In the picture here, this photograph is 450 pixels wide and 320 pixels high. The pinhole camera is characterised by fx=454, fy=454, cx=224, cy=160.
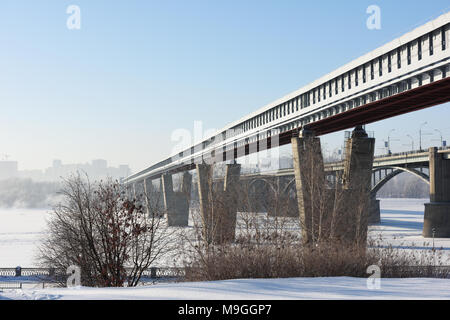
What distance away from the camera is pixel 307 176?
27.8m

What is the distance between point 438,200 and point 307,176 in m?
34.1

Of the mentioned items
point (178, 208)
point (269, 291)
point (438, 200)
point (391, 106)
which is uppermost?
point (391, 106)

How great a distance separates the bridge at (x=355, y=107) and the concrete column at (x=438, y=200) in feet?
0.42

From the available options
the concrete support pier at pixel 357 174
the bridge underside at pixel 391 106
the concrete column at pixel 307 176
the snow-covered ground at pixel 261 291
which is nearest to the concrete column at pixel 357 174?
the concrete support pier at pixel 357 174

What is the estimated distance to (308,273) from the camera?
13.6 metres

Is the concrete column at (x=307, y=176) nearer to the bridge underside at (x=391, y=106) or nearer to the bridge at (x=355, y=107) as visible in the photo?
the bridge at (x=355, y=107)

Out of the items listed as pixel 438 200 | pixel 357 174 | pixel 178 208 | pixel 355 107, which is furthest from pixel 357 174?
pixel 178 208

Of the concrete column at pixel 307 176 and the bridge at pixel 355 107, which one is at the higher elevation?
the bridge at pixel 355 107

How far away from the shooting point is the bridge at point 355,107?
73.2 ft

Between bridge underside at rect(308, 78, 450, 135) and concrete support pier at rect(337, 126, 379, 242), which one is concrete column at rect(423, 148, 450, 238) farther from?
concrete support pier at rect(337, 126, 379, 242)

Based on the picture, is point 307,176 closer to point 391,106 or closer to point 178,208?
point 391,106

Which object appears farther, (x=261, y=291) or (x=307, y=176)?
(x=307, y=176)

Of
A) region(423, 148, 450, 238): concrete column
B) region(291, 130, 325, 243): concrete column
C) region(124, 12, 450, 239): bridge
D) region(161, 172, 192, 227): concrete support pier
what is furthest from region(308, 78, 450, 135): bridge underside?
region(161, 172, 192, 227): concrete support pier
